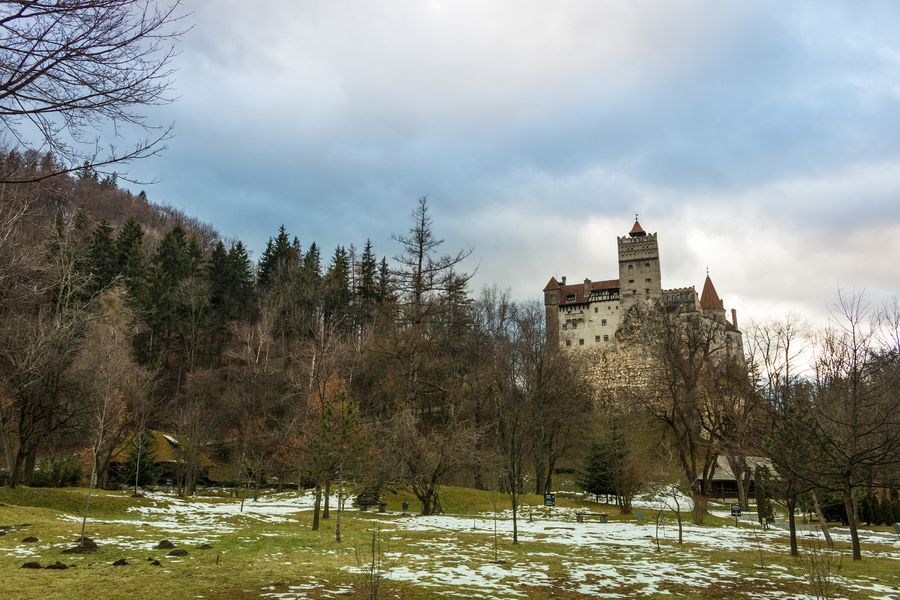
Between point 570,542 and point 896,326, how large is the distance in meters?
12.2

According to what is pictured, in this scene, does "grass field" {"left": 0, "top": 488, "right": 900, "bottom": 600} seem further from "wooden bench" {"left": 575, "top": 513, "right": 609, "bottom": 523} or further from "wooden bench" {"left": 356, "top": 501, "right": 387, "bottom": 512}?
"wooden bench" {"left": 356, "top": 501, "right": 387, "bottom": 512}

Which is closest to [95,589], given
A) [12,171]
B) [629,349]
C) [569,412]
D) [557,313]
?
[12,171]

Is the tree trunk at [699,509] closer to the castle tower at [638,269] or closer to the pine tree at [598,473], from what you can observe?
the pine tree at [598,473]

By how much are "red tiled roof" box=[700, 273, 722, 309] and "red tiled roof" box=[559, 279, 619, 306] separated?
15109mm

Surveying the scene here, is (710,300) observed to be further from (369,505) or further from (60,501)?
(60,501)

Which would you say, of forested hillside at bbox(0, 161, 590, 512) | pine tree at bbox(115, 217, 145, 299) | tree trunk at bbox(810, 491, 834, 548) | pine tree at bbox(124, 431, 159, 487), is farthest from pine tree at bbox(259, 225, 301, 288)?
tree trunk at bbox(810, 491, 834, 548)

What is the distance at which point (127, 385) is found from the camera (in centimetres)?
3278

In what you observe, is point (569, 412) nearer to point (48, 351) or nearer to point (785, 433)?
point (785, 433)

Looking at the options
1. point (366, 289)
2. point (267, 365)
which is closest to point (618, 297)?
point (366, 289)

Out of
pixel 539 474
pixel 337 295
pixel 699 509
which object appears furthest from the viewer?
pixel 337 295

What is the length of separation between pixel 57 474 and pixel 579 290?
8152 cm

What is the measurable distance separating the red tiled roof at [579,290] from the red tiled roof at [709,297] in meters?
15.1

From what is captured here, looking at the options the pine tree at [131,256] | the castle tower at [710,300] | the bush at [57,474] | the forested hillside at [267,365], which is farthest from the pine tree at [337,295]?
the castle tower at [710,300]

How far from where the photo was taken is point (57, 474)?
3241cm
